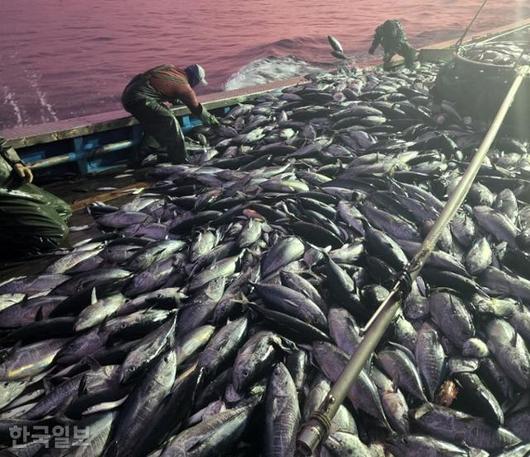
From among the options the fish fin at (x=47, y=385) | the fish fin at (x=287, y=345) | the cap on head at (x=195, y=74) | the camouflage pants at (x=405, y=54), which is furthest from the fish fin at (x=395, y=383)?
Answer: the camouflage pants at (x=405, y=54)

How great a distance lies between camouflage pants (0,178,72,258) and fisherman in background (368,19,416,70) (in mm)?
12511

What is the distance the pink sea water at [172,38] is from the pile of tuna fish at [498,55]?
37.3 feet

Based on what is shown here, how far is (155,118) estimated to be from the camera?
8094 mm

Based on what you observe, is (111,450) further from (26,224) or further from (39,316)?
(26,224)

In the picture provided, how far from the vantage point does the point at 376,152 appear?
722 centimetres

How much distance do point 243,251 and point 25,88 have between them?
779 inches

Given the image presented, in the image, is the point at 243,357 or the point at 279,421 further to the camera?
the point at 243,357

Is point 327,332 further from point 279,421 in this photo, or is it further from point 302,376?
point 279,421

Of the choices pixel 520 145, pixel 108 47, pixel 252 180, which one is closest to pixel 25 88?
pixel 108 47

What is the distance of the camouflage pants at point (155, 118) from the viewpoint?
8.05 m

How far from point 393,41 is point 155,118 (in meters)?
10.1

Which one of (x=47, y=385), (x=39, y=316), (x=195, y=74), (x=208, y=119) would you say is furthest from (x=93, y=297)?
(x=195, y=74)

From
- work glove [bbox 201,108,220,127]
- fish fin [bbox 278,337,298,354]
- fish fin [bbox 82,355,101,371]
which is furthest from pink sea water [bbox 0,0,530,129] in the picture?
fish fin [bbox 278,337,298,354]

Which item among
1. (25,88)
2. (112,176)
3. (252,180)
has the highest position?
Result: (252,180)
